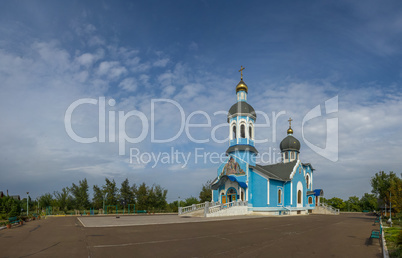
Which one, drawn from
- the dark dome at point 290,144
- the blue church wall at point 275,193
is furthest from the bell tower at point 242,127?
the dark dome at point 290,144

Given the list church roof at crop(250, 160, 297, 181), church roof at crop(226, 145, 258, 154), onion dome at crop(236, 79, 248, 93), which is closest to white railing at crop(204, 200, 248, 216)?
church roof at crop(250, 160, 297, 181)

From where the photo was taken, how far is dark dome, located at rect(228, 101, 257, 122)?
32.7m

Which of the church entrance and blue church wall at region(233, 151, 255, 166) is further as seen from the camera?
blue church wall at region(233, 151, 255, 166)

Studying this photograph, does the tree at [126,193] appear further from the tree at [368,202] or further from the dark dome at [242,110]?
the tree at [368,202]

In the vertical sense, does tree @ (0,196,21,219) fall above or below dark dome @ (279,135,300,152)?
below

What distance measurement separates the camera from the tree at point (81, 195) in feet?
117

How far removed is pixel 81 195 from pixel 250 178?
72.2 feet

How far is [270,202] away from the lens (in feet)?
99.4

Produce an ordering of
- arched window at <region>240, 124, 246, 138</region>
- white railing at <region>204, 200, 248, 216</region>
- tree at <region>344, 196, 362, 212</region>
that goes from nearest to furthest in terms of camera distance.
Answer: white railing at <region>204, 200, 248, 216</region>, arched window at <region>240, 124, 246, 138</region>, tree at <region>344, 196, 362, 212</region>

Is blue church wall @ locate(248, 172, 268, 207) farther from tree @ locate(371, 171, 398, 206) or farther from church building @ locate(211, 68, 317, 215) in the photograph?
tree @ locate(371, 171, 398, 206)

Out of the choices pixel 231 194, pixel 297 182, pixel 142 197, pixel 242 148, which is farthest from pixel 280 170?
pixel 142 197

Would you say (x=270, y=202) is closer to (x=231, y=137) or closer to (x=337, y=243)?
(x=231, y=137)

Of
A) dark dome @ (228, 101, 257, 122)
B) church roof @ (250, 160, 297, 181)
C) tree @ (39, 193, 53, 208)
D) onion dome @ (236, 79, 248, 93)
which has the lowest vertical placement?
tree @ (39, 193, 53, 208)

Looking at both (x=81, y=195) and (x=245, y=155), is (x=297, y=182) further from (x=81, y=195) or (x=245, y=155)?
(x=81, y=195)
